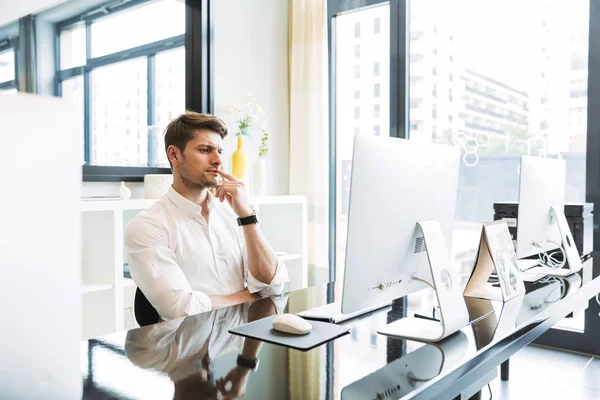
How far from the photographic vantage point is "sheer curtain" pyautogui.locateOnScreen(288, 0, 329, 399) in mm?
3914

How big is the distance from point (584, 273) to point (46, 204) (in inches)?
85.8

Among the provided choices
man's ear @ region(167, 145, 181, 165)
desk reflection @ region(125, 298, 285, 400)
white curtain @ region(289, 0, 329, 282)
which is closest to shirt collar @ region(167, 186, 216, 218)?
man's ear @ region(167, 145, 181, 165)

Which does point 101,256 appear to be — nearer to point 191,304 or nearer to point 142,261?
point 142,261

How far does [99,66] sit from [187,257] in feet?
5.02

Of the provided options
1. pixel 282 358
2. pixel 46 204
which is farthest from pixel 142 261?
pixel 46 204

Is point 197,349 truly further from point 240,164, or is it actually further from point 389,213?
point 240,164

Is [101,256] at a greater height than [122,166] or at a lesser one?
lesser

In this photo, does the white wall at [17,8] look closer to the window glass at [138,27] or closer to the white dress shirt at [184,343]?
the window glass at [138,27]

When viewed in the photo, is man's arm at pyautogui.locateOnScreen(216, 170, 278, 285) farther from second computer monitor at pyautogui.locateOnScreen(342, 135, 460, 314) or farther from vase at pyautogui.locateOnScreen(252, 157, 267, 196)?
vase at pyautogui.locateOnScreen(252, 157, 267, 196)

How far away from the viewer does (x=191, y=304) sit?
1627 millimetres

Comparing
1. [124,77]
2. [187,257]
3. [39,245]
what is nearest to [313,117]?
[124,77]

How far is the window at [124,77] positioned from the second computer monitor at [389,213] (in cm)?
190

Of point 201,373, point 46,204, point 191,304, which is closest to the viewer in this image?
point 46,204

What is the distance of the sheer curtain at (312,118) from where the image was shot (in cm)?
391
